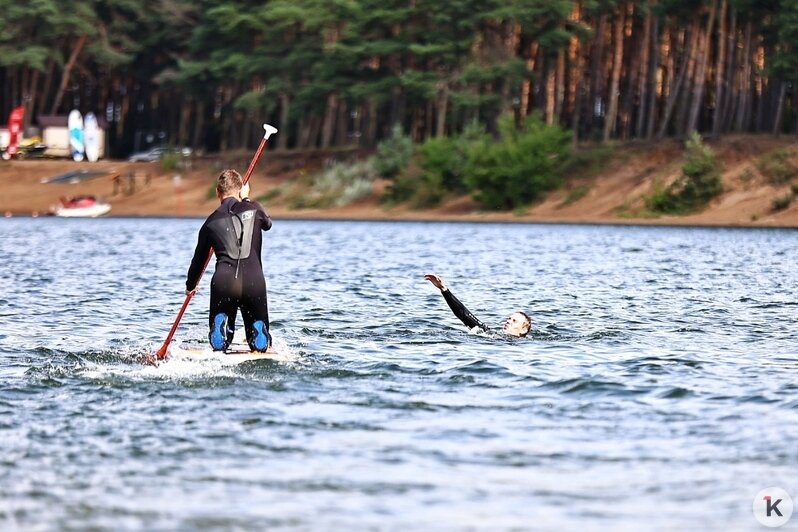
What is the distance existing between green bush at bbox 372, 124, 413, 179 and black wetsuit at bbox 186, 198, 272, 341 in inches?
2530

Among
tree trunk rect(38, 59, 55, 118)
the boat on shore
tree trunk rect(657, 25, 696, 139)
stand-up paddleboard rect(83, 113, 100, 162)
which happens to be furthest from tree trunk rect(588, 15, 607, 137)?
tree trunk rect(38, 59, 55, 118)

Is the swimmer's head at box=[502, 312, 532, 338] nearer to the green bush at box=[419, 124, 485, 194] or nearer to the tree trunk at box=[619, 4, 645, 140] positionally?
the green bush at box=[419, 124, 485, 194]

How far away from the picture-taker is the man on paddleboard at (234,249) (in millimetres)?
16547

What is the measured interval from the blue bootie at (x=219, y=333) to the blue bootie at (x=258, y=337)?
31cm

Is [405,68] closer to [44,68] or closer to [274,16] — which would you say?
[274,16]

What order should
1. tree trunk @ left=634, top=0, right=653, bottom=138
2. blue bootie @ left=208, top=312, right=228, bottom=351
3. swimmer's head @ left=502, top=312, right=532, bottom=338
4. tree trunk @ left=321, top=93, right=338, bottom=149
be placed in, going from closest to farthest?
blue bootie @ left=208, top=312, right=228, bottom=351 → swimmer's head @ left=502, top=312, right=532, bottom=338 → tree trunk @ left=634, top=0, right=653, bottom=138 → tree trunk @ left=321, top=93, right=338, bottom=149

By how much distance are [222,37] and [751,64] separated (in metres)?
37.4

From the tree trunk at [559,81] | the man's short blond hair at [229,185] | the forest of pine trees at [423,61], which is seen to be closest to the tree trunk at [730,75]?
the forest of pine trees at [423,61]

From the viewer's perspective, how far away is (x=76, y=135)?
314 feet

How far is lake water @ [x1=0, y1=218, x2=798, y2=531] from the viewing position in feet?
35.3

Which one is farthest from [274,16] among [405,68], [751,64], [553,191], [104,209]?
[751,64]

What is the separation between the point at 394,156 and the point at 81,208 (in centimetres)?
1922

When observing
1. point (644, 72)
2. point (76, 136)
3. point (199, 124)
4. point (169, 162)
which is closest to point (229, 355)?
point (644, 72)

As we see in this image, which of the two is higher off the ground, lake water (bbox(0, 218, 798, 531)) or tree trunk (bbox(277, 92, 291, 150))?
tree trunk (bbox(277, 92, 291, 150))
